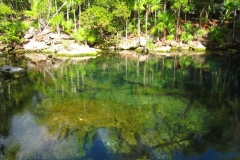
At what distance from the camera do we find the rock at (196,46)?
42.3 metres

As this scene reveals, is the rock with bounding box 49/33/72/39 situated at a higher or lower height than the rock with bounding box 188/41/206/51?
higher

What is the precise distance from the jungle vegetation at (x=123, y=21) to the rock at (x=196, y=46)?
94cm

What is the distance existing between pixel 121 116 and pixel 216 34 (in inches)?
1355

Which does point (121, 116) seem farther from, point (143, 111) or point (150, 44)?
point (150, 44)

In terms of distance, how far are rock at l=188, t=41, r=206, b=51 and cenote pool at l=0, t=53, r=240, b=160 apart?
18343 millimetres

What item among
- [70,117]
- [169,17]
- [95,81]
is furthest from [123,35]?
[70,117]

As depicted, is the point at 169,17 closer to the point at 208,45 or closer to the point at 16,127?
the point at 208,45

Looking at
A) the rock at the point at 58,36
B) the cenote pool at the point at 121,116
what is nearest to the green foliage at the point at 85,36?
the rock at the point at 58,36

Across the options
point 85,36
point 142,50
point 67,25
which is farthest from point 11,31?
point 142,50

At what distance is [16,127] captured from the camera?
42.1 ft

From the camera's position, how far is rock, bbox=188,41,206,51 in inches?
1665

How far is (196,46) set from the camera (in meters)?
42.6

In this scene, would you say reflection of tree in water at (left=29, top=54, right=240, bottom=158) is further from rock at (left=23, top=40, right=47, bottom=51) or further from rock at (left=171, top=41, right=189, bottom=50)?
rock at (left=23, top=40, right=47, bottom=51)

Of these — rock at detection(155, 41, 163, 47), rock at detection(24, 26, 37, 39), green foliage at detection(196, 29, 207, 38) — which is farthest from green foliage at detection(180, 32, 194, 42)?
rock at detection(24, 26, 37, 39)
